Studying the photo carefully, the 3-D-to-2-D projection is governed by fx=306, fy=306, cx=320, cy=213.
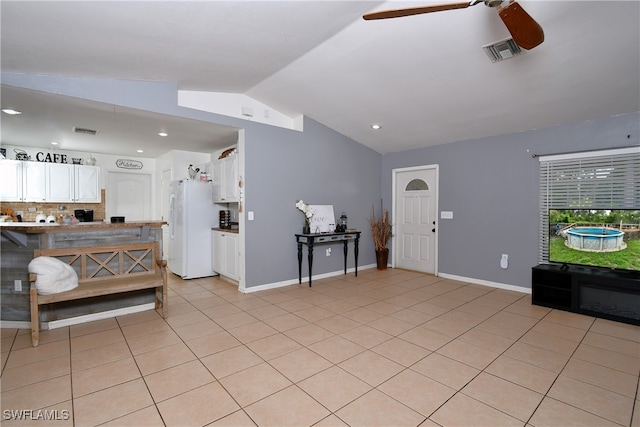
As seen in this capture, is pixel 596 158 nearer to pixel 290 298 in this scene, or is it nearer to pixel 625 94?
pixel 625 94

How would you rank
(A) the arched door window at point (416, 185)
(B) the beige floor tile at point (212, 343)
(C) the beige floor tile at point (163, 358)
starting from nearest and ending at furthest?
(C) the beige floor tile at point (163, 358), (B) the beige floor tile at point (212, 343), (A) the arched door window at point (416, 185)

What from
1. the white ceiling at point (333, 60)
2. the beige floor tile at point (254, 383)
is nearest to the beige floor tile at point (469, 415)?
the beige floor tile at point (254, 383)

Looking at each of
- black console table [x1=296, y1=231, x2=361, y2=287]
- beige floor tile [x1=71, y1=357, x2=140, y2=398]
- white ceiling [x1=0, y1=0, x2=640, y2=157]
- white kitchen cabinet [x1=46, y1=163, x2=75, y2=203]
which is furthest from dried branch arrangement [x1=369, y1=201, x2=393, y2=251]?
white kitchen cabinet [x1=46, y1=163, x2=75, y2=203]

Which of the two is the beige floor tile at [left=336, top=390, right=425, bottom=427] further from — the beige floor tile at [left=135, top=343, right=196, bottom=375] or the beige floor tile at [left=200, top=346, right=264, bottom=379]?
the beige floor tile at [left=135, top=343, right=196, bottom=375]

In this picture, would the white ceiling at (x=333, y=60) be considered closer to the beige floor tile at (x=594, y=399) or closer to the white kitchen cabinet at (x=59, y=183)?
the white kitchen cabinet at (x=59, y=183)

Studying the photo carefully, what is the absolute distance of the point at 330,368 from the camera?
7.77ft

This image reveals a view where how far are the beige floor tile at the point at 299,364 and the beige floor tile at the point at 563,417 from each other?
1370 millimetres

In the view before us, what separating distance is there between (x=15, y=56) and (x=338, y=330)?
12.3ft

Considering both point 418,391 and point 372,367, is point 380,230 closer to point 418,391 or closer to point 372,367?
point 372,367

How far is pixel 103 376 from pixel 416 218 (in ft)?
16.7

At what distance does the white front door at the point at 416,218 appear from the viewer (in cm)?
558

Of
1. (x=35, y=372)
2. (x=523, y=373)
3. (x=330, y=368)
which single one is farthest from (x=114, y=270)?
(x=523, y=373)

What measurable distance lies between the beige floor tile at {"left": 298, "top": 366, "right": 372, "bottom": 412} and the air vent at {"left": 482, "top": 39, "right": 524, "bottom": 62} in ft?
10.0

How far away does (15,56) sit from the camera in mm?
2568
